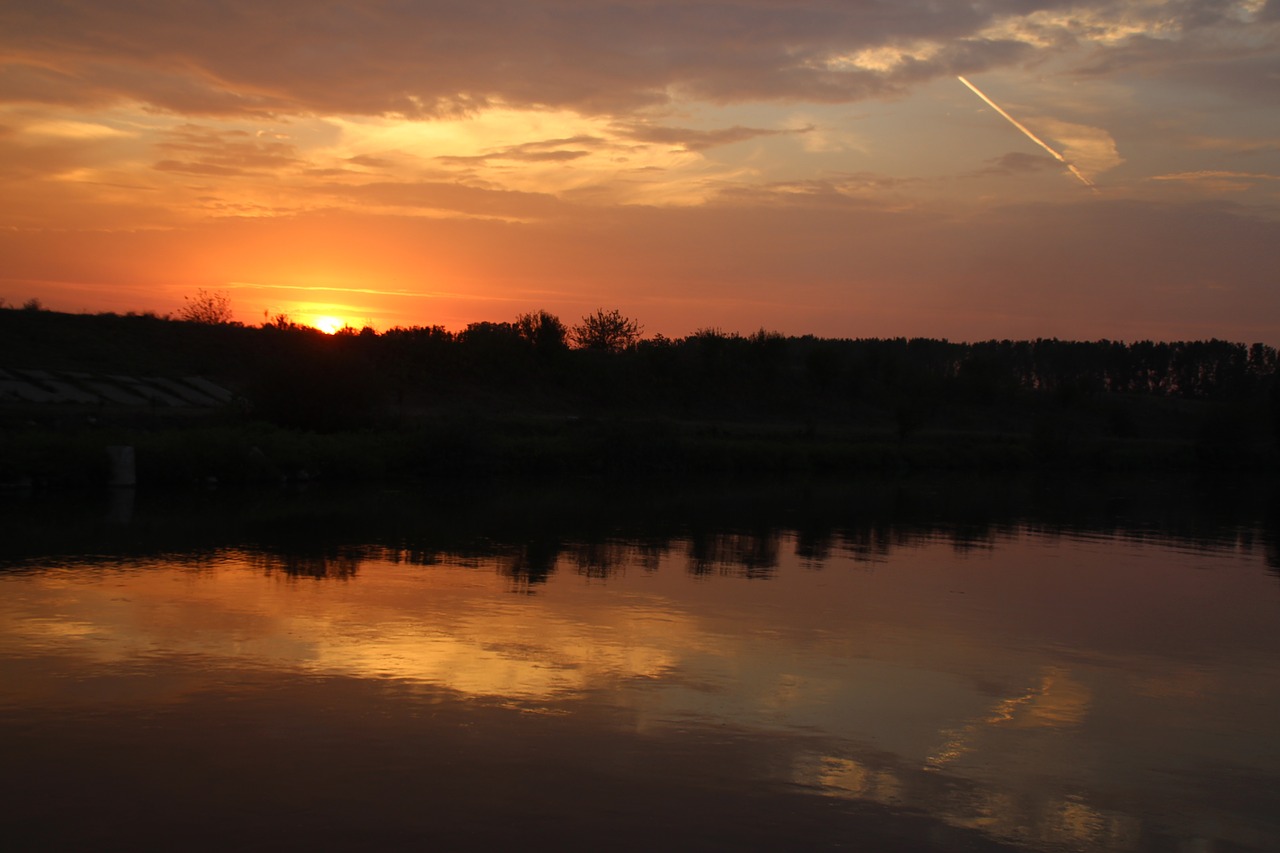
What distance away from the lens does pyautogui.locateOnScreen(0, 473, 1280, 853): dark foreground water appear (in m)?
5.95

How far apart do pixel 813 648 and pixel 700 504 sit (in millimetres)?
16939

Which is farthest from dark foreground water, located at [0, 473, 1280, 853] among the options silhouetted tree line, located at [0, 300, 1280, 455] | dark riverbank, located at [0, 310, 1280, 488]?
silhouetted tree line, located at [0, 300, 1280, 455]

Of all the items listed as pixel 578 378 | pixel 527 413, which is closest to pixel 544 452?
pixel 527 413

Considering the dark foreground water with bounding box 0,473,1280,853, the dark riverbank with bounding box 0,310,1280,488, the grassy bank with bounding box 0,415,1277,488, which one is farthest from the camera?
the dark riverbank with bounding box 0,310,1280,488

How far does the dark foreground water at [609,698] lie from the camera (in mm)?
5949

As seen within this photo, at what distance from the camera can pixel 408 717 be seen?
750 centimetres

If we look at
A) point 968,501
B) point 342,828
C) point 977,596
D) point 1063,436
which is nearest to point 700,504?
point 968,501

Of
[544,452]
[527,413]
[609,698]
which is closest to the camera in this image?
[609,698]

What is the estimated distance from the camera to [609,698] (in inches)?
325

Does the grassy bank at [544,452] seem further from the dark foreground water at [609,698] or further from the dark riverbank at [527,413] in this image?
the dark foreground water at [609,698]

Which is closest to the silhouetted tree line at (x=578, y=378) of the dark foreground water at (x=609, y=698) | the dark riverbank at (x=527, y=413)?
the dark riverbank at (x=527, y=413)

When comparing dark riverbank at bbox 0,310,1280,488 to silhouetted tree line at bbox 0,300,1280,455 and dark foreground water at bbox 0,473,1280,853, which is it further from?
dark foreground water at bbox 0,473,1280,853

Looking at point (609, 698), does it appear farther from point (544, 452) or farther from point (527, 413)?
point (527, 413)

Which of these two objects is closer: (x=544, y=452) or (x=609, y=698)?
(x=609, y=698)
